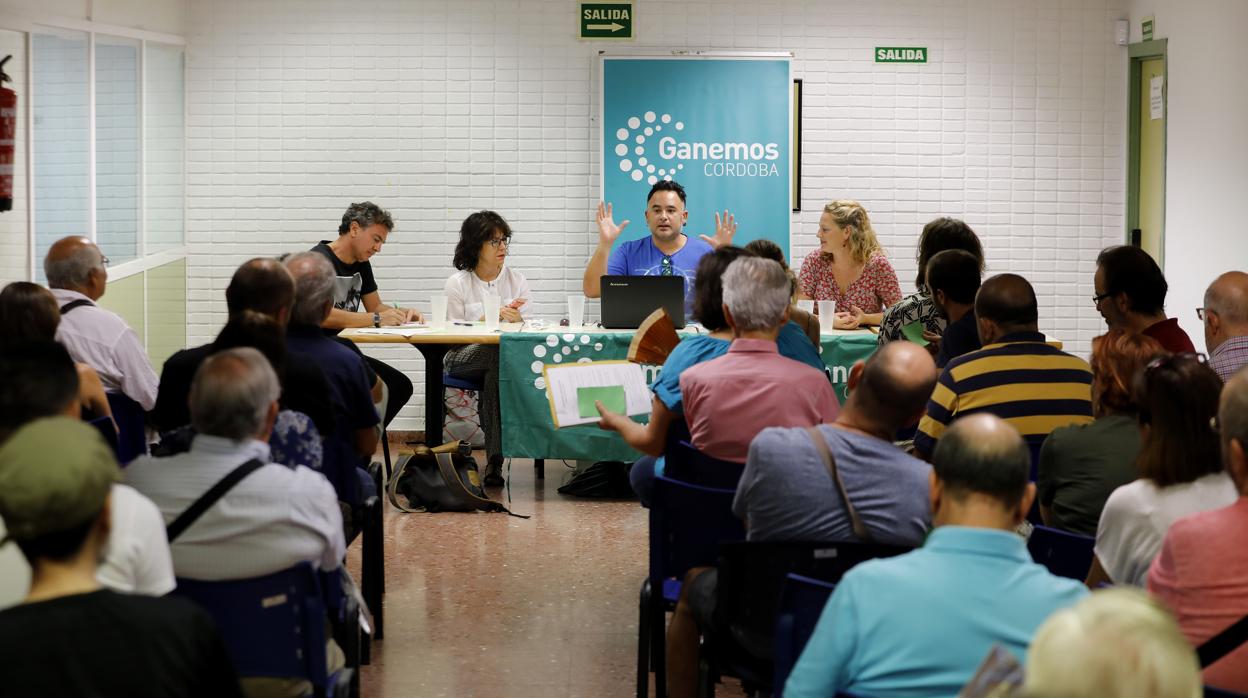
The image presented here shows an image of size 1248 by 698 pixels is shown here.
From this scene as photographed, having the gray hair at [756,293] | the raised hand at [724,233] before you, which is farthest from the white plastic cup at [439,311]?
the gray hair at [756,293]

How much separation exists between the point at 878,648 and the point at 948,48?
7101mm

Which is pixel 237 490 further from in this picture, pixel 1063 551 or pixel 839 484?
pixel 1063 551

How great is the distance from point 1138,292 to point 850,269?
265 centimetres

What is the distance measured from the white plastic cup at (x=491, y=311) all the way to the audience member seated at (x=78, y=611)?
4.98 m

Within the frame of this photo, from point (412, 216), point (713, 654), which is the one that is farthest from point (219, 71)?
point (713, 654)

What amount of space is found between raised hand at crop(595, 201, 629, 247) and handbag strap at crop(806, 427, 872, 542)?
16.1 ft

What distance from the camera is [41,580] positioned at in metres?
1.90

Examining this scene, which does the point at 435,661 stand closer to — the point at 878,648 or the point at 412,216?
the point at 878,648

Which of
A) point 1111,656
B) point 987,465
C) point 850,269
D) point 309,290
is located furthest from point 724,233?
point 1111,656

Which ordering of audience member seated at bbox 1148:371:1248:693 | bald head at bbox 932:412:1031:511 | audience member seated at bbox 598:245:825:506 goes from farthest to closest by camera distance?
audience member seated at bbox 598:245:825:506, audience member seated at bbox 1148:371:1248:693, bald head at bbox 932:412:1031:511

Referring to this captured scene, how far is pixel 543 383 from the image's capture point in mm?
6738

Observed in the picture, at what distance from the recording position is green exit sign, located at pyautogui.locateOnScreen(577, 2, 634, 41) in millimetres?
8461

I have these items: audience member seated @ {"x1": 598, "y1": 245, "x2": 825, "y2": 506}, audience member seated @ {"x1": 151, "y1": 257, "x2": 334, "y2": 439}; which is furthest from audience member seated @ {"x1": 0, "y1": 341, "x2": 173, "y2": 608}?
audience member seated @ {"x1": 598, "y1": 245, "x2": 825, "y2": 506}

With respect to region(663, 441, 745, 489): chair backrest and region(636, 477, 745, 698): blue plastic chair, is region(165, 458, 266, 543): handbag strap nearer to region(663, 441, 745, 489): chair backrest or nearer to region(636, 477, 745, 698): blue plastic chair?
region(636, 477, 745, 698): blue plastic chair
